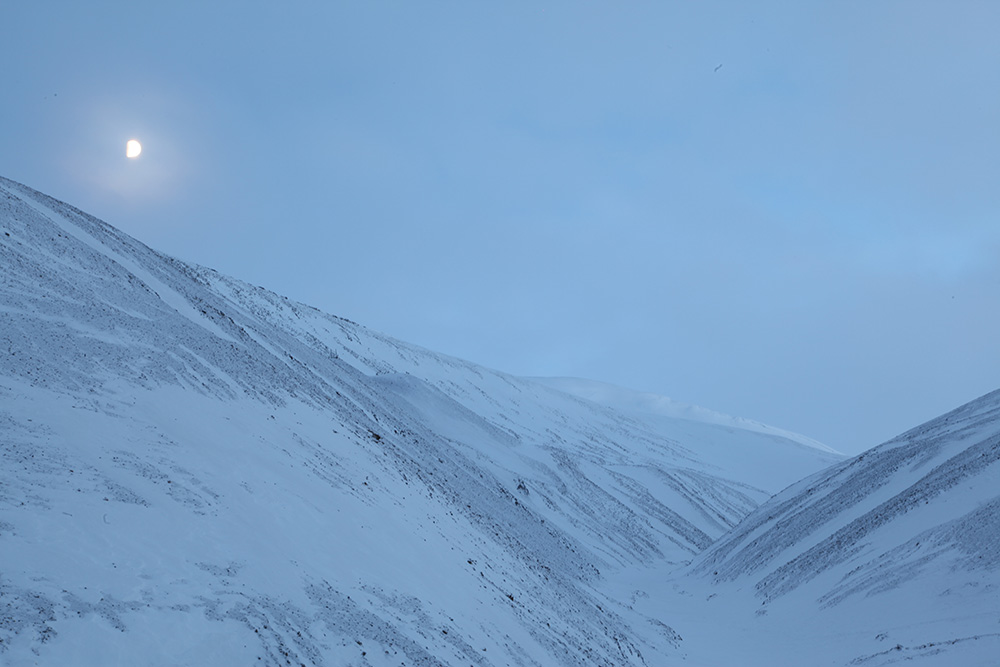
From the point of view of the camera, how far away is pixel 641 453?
104 m

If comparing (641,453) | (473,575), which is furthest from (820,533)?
(641,453)

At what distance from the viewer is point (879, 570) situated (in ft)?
87.8

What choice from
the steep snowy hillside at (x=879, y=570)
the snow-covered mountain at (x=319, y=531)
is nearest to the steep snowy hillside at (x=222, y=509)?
the snow-covered mountain at (x=319, y=531)

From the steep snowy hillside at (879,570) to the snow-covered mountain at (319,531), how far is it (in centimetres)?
14

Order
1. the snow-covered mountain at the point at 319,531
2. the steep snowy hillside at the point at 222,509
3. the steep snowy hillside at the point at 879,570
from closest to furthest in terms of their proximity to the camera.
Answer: the steep snowy hillside at the point at 222,509
the snow-covered mountain at the point at 319,531
the steep snowy hillside at the point at 879,570

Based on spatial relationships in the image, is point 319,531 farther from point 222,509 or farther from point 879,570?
point 879,570

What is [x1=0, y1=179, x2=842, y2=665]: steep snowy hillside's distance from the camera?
11742 mm

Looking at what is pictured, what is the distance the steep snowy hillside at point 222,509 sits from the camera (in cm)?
1174

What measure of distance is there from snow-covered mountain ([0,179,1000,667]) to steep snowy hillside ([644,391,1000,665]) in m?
0.14

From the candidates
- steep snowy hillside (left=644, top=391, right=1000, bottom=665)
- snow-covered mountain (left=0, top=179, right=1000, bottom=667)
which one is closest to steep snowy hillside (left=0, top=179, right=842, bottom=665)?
snow-covered mountain (left=0, top=179, right=1000, bottom=667)

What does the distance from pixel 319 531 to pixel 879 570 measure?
2106cm

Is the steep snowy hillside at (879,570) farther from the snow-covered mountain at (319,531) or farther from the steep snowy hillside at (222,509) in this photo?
the steep snowy hillside at (222,509)

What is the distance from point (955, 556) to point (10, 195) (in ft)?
125

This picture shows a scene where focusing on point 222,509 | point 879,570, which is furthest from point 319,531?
point 879,570
